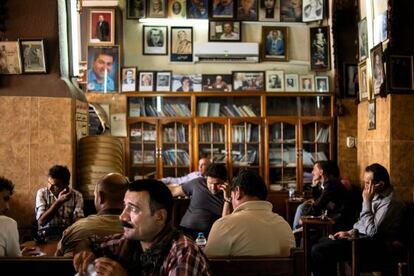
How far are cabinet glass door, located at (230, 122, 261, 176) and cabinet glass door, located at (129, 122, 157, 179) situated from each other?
3.94 ft

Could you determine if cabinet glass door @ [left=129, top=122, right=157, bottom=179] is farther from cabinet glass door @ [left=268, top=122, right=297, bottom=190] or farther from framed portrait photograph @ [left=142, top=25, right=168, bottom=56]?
cabinet glass door @ [left=268, top=122, right=297, bottom=190]

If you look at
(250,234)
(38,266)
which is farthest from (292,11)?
(38,266)

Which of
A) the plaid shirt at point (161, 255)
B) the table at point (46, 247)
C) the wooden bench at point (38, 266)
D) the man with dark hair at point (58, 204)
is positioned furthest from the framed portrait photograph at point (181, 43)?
the plaid shirt at point (161, 255)

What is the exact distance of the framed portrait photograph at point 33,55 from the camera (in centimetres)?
521

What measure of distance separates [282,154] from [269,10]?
2.27 metres

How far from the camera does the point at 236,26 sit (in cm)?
833

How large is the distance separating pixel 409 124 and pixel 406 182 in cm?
59

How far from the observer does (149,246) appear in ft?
6.45

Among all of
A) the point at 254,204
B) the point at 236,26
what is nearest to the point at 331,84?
the point at 236,26

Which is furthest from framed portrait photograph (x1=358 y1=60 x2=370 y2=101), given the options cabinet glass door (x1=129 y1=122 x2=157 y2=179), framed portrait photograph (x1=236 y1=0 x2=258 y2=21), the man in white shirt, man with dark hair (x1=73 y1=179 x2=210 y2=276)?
man with dark hair (x1=73 y1=179 x2=210 y2=276)

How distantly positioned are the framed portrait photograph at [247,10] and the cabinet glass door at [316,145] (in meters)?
1.89

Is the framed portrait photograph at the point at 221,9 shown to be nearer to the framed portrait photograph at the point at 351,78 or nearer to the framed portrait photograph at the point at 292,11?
the framed portrait photograph at the point at 292,11

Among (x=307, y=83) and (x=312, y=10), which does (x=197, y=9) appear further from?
(x=307, y=83)

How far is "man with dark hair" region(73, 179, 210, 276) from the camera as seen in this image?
1.83 metres
